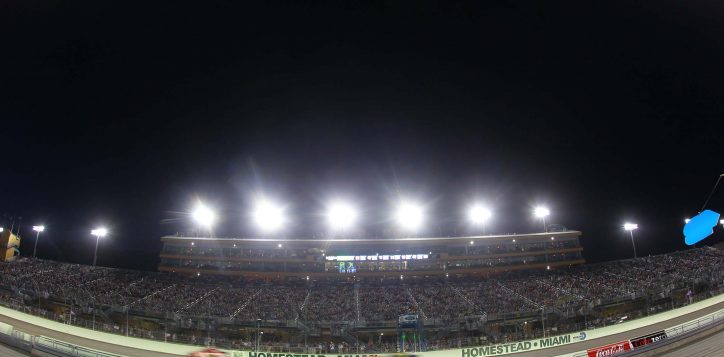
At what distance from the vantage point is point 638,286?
131 ft

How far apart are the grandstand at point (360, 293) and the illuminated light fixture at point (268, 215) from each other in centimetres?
379

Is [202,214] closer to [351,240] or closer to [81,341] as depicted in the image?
[81,341]

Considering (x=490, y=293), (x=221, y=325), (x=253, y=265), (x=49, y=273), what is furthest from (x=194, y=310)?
(x=490, y=293)

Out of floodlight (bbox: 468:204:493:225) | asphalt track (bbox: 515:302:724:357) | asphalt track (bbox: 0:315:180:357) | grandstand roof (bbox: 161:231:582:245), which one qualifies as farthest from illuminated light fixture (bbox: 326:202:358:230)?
asphalt track (bbox: 515:302:724:357)

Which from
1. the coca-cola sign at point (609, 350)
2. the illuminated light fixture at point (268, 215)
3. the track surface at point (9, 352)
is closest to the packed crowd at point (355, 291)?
the illuminated light fixture at point (268, 215)

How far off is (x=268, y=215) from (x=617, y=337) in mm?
39593

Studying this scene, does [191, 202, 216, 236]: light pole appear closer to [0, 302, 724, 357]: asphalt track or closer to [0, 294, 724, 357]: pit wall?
[0, 294, 724, 357]: pit wall

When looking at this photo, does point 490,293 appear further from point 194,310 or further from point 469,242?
point 194,310

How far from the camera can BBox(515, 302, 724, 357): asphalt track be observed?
27469mm

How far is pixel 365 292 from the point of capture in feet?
132

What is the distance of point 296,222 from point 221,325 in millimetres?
21323

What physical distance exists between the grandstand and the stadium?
0.14m

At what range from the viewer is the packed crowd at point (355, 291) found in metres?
34.7

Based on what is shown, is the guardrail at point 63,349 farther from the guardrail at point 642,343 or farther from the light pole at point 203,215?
the guardrail at point 642,343
